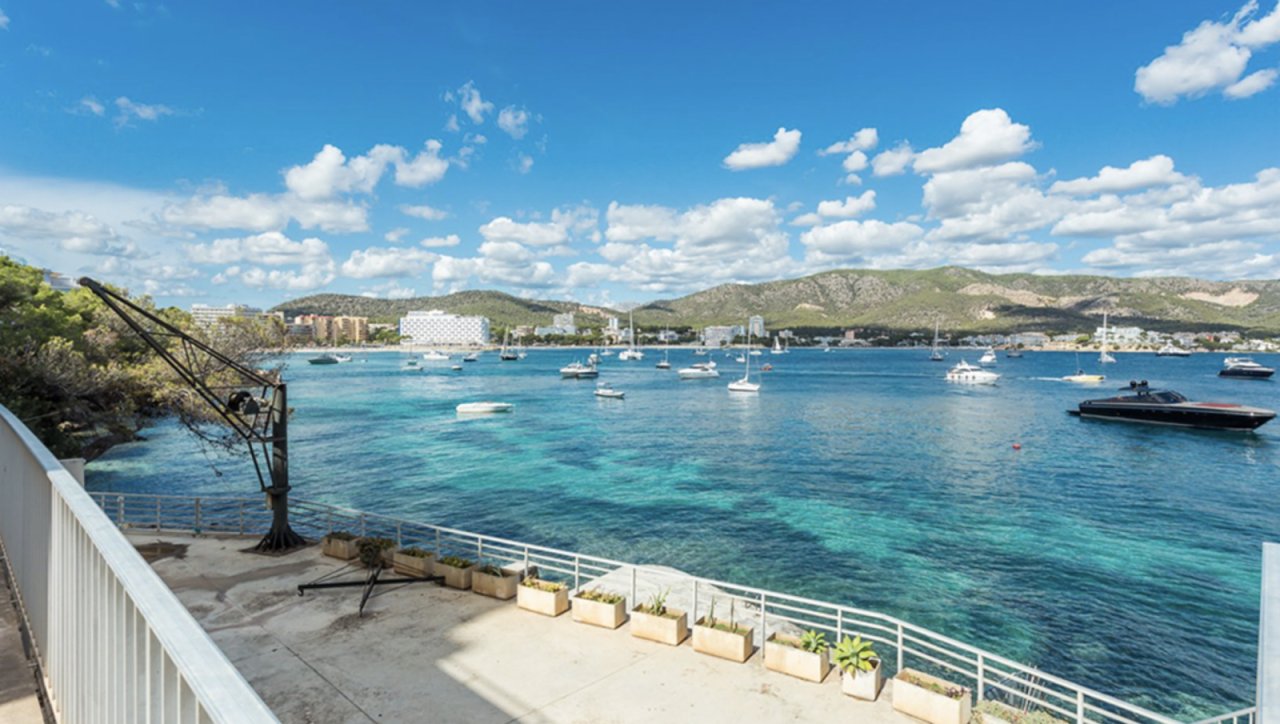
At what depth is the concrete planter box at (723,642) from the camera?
10352 mm

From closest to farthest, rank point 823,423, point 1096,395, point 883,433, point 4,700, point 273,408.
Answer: point 4,700 < point 273,408 < point 883,433 < point 823,423 < point 1096,395

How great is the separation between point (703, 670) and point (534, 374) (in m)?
130

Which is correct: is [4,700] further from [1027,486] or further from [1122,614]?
[1027,486]

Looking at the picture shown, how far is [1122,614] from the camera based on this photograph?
2011 cm

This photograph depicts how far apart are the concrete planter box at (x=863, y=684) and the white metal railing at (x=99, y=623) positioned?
8993mm

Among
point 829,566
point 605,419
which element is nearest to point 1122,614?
point 829,566

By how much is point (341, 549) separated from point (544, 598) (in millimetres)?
6028

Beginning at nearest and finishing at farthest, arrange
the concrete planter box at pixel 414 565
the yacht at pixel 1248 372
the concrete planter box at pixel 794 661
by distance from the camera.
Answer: the concrete planter box at pixel 794 661
the concrete planter box at pixel 414 565
the yacht at pixel 1248 372

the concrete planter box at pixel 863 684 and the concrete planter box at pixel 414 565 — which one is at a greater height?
the concrete planter box at pixel 414 565

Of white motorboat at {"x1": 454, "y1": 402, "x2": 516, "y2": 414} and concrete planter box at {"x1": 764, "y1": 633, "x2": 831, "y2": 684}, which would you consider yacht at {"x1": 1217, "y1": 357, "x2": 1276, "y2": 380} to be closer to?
white motorboat at {"x1": 454, "y1": 402, "x2": 516, "y2": 414}

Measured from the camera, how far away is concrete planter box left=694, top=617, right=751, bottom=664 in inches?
408

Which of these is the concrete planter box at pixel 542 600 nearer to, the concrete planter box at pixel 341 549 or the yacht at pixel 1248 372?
the concrete planter box at pixel 341 549

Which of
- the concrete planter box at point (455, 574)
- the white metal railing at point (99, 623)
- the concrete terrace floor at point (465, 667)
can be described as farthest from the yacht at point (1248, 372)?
the white metal railing at point (99, 623)

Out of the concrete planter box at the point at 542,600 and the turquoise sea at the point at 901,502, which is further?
the turquoise sea at the point at 901,502
